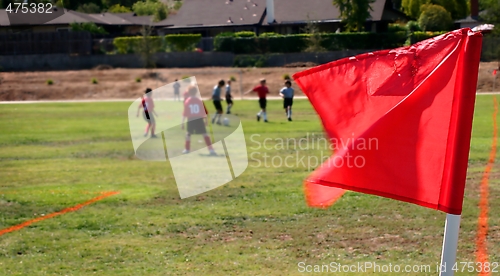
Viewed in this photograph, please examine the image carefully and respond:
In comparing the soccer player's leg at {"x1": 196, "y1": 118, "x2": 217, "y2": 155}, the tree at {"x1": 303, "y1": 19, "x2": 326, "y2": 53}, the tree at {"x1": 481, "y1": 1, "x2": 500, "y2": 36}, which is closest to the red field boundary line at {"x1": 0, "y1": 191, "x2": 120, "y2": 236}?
the soccer player's leg at {"x1": 196, "y1": 118, "x2": 217, "y2": 155}

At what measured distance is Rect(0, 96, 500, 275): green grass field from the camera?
7.38 metres

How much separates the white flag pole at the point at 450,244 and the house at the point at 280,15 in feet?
25.9

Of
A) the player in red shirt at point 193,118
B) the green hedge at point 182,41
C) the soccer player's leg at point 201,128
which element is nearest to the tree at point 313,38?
the player in red shirt at point 193,118

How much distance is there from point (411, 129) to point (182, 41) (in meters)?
35.9

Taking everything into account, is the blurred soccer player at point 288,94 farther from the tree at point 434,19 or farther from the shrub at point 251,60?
the tree at point 434,19

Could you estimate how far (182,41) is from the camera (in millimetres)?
38688

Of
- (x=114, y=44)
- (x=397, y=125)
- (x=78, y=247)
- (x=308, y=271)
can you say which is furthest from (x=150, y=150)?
(x=114, y=44)

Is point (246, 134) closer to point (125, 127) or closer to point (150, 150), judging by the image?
point (150, 150)

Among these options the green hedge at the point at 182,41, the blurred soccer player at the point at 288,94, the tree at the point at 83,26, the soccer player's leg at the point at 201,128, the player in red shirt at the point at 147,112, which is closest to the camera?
the player in red shirt at the point at 147,112

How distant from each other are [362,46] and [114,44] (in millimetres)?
29525

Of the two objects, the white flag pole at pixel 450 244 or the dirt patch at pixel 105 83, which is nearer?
the white flag pole at pixel 450 244

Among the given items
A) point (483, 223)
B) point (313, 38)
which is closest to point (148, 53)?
point (313, 38)

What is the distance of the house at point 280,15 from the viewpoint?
1196cm

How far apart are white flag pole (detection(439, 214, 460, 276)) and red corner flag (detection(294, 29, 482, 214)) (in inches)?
3.0
